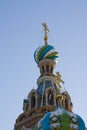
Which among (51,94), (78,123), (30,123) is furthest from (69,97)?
(78,123)

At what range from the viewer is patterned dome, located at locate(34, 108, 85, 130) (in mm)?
17484

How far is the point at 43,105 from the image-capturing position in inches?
1121

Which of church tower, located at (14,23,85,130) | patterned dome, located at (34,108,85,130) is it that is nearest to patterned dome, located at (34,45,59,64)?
church tower, located at (14,23,85,130)

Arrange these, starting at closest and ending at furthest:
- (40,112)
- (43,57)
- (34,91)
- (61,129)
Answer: (61,129) < (40,112) < (34,91) < (43,57)

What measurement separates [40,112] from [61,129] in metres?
10.3

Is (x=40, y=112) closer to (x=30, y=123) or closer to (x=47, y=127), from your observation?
(x=30, y=123)

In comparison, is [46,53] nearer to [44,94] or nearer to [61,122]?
[44,94]

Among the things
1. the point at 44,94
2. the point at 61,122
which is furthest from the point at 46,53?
the point at 61,122

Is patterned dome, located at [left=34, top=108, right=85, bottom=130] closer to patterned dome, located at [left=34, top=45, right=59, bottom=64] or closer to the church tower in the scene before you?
the church tower

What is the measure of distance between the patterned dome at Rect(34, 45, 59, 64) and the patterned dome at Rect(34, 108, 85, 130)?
47.6ft

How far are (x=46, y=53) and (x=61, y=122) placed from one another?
50.2ft

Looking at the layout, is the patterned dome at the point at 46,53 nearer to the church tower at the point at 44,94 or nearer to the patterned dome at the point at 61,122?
the church tower at the point at 44,94

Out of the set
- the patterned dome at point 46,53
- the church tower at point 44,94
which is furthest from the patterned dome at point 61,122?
the patterned dome at point 46,53

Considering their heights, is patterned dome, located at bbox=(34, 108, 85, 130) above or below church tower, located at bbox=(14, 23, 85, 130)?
below
